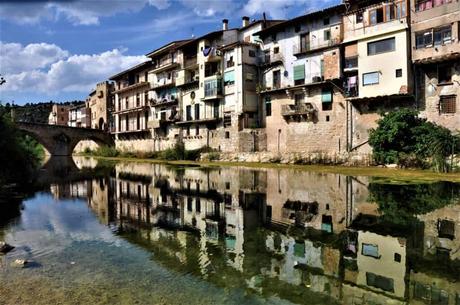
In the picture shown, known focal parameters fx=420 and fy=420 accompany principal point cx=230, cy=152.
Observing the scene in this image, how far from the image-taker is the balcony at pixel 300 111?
161ft

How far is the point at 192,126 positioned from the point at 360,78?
32004mm

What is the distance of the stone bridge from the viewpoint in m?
89.9

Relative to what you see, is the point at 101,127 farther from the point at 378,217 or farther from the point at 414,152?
the point at 378,217

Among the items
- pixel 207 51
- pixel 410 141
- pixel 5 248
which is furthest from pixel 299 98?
pixel 5 248

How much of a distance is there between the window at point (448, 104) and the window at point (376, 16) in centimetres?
971

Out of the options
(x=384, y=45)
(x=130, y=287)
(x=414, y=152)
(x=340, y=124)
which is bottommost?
(x=130, y=287)

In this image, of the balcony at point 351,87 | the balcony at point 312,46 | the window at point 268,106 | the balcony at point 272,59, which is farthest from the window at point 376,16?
the window at point 268,106

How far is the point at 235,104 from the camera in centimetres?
5706

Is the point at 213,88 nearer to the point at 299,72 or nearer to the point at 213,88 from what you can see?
the point at 213,88

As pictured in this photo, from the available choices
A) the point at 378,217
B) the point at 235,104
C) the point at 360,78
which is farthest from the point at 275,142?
the point at 378,217

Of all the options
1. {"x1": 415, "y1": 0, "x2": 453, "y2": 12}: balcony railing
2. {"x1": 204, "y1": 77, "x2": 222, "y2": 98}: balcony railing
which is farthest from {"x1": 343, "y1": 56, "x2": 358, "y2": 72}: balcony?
{"x1": 204, "y1": 77, "x2": 222, "y2": 98}: balcony railing

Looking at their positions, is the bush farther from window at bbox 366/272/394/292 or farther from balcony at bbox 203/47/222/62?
balcony at bbox 203/47/222/62

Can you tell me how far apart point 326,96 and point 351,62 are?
5.14 m

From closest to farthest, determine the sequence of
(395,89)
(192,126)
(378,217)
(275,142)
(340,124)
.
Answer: (378,217) → (395,89) → (340,124) → (275,142) → (192,126)
